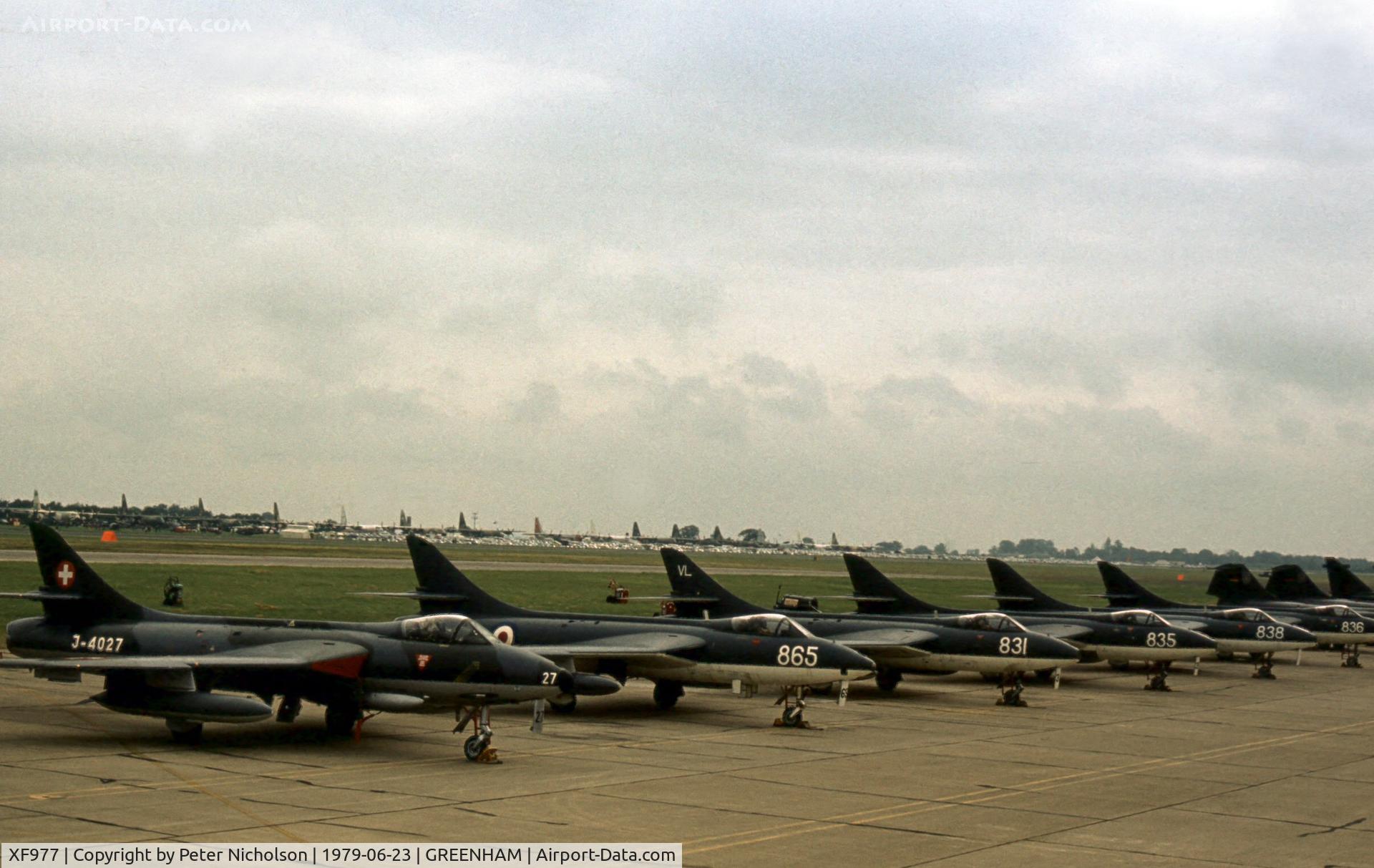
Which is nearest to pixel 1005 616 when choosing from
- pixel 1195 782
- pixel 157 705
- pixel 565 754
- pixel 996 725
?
pixel 996 725

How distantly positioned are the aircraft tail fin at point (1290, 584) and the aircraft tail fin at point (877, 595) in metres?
27.6

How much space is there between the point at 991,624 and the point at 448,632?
52.3 feet

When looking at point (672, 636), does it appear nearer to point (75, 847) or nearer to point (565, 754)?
point (565, 754)

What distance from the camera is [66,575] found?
23281mm

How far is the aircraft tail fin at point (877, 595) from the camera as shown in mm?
38062

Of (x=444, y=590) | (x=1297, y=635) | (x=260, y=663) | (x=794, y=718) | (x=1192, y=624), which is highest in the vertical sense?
(x=444, y=590)

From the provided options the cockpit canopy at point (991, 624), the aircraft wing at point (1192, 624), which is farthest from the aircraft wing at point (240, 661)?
the aircraft wing at point (1192, 624)

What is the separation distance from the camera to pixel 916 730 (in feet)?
80.8

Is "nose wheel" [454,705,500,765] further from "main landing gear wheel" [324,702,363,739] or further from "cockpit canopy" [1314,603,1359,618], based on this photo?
"cockpit canopy" [1314,603,1359,618]

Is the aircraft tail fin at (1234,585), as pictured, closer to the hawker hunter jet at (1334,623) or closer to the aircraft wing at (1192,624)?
the hawker hunter jet at (1334,623)

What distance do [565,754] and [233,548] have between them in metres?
90.0

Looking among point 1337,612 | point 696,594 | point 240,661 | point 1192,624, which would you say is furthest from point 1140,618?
point 240,661

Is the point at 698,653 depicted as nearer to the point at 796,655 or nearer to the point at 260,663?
the point at 796,655

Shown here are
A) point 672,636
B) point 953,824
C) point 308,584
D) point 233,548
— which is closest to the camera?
point 953,824
